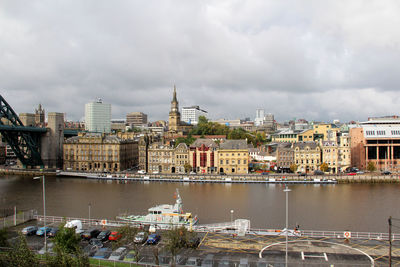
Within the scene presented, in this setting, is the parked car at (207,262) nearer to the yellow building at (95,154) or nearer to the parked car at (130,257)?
the parked car at (130,257)

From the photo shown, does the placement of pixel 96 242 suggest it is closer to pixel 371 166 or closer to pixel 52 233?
pixel 52 233

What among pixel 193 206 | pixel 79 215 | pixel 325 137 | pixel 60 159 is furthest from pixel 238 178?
pixel 60 159

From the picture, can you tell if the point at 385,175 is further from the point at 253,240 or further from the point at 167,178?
the point at 253,240

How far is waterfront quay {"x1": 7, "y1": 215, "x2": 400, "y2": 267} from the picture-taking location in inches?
672

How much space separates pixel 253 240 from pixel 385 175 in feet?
136

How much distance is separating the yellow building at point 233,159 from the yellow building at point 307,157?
29.2 ft

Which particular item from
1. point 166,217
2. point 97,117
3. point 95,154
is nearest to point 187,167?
point 95,154

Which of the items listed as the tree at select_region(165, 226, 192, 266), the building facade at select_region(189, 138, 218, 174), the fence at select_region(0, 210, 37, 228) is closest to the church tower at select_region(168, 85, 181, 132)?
Answer: the building facade at select_region(189, 138, 218, 174)

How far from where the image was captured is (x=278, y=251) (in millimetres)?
18609

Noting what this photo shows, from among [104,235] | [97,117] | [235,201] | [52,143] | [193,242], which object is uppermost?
[97,117]

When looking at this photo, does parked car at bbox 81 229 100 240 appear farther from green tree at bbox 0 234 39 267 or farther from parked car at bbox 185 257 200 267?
parked car at bbox 185 257 200 267

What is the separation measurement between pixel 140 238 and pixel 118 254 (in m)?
2.40

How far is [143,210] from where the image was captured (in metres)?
32.9

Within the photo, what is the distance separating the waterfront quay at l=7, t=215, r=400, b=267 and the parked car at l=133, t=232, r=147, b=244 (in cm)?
43
